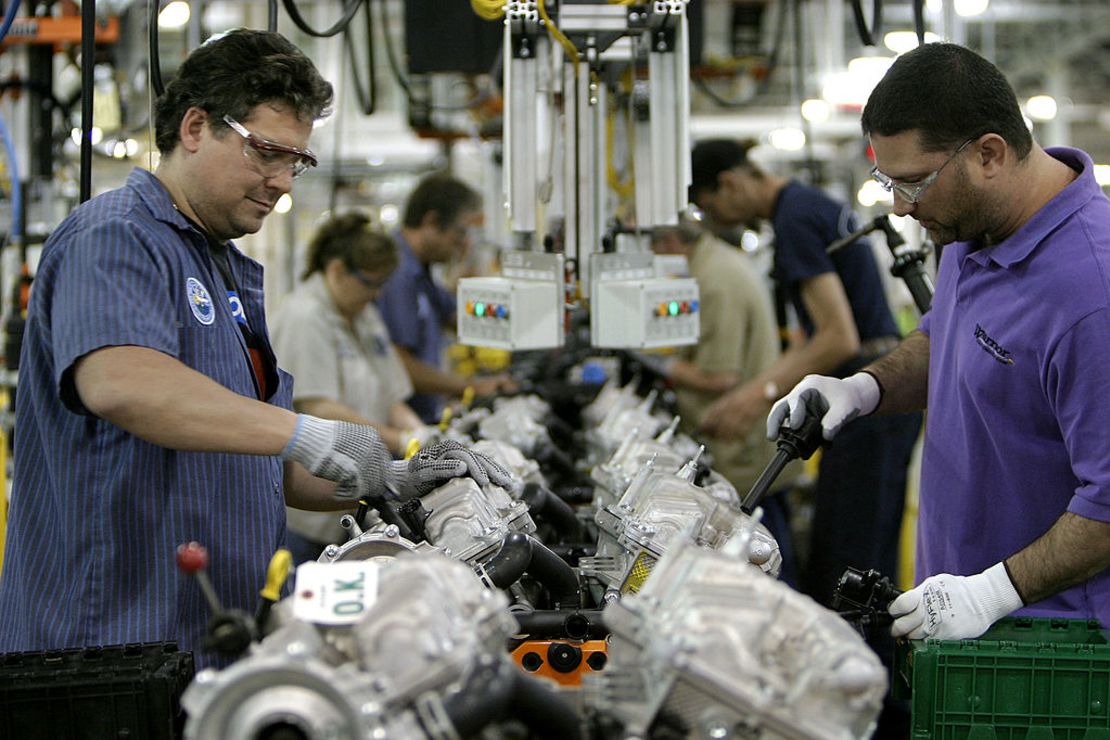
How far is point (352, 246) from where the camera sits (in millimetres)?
4438

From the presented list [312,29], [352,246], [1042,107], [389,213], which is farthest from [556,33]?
A: [389,213]

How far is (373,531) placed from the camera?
1992 millimetres

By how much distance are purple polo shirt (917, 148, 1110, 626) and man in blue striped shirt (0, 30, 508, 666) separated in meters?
0.99

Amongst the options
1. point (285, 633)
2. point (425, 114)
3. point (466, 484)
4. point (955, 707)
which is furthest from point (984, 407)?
point (425, 114)

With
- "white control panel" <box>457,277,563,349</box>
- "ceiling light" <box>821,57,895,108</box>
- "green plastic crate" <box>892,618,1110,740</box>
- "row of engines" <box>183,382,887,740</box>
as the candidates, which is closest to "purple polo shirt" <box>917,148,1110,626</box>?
"green plastic crate" <box>892,618,1110,740</box>

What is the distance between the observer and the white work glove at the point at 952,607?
75.4 inches

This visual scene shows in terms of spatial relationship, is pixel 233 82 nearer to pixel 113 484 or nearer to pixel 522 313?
pixel 113 484

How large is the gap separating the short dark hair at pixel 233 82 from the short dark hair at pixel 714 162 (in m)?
2.99

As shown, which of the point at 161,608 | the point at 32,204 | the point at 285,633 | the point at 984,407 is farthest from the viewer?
the point at 32,204

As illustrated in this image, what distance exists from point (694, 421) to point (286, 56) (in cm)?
358

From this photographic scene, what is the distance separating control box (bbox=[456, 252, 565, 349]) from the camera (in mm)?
3322

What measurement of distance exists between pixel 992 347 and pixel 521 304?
1.46 meters

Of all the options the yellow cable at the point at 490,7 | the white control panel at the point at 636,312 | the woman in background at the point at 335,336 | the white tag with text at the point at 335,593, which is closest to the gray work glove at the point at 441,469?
the white tag with text at the point at 335,593

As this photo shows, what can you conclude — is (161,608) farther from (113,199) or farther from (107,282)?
(113,199)
